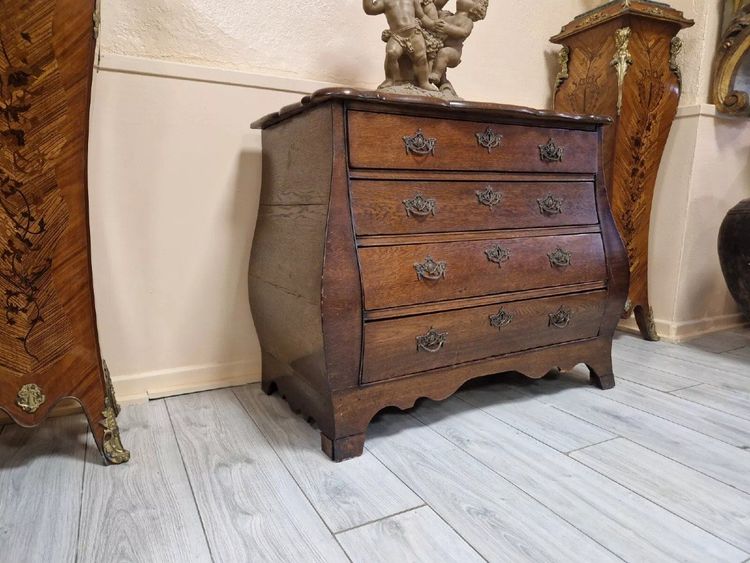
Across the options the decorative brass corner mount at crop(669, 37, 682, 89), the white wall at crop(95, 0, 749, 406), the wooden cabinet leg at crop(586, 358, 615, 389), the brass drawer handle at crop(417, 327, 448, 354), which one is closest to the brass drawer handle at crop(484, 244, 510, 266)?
Result: the brass drawer handle at crop(417, 327, 448, 354)

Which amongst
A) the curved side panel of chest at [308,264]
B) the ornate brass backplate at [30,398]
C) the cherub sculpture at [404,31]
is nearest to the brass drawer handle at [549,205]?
the cherub sculpture at [404,31]

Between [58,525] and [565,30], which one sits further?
[565,30]

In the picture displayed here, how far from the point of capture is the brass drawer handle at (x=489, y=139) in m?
1.21

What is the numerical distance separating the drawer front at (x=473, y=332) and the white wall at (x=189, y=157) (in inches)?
23.6

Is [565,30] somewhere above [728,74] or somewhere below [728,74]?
above

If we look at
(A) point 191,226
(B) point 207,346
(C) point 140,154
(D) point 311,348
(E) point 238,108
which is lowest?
(B) point 207,346

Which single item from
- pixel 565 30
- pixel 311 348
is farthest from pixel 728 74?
pixel 311 348

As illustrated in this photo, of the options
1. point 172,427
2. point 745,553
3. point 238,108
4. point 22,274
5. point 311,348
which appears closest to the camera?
point 745,553

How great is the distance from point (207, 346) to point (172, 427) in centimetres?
31

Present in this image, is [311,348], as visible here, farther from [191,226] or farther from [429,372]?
[191,226]

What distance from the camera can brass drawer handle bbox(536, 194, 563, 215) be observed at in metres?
1.32

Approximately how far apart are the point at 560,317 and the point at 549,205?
0.31m

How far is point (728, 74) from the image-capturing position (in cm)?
187

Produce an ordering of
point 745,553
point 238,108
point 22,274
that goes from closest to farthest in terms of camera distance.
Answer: point 745,553, point 22,274, point 238,108
